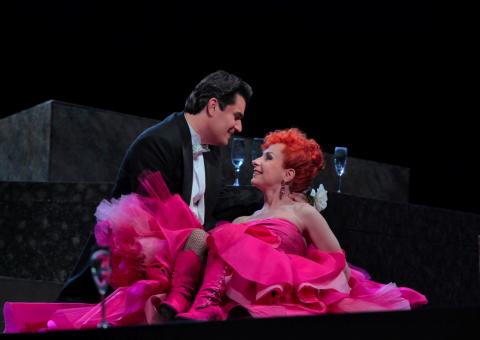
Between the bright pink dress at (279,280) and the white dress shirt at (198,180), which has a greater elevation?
the white dress shirt at (198,180)

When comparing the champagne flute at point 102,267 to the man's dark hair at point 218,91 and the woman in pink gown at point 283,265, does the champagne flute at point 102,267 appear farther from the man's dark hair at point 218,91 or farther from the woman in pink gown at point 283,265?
the man's dark hair at point 218,91

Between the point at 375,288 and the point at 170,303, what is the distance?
0.91m

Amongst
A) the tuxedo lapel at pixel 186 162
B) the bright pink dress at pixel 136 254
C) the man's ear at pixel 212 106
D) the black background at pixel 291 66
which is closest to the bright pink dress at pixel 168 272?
the bright pink dress at pixel 136 254

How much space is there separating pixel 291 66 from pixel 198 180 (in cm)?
326

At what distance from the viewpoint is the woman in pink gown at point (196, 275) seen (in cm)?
217

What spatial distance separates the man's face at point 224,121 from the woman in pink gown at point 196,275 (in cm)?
49

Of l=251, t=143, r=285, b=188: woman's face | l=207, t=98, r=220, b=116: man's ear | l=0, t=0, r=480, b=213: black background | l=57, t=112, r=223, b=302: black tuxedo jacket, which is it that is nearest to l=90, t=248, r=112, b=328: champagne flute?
l=57, t=112, r=223, b=302: black tuxedo jacket

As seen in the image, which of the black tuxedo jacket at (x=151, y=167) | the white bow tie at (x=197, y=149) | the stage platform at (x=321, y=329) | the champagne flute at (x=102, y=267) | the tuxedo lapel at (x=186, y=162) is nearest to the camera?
the stage platform at (x=321, y=329)

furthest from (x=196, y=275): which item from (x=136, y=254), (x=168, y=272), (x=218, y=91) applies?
(x=218, y=91)

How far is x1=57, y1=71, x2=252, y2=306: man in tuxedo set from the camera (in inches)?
102

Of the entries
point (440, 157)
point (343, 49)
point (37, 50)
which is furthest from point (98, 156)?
point (440, 157)

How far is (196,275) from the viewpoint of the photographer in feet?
7.25

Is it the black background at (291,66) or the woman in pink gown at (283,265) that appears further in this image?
the black background at (291,66)

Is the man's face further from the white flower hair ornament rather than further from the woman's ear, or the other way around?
the white flower hair ornament
